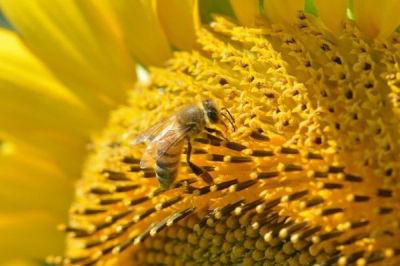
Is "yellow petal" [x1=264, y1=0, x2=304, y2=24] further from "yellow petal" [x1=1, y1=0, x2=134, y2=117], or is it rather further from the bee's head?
"yellow petal" [x1=1, y1=0, x2=134, y2=117]

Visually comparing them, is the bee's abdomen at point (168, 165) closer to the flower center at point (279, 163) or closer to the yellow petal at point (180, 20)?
the flower center at point (279, 163)

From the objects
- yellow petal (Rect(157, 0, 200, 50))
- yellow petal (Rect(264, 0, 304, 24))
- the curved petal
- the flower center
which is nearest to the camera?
the flower center

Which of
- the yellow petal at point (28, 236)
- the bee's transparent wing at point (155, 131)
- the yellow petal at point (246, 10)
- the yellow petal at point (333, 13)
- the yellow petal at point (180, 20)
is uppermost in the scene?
the yellow petal at point (180, 20)

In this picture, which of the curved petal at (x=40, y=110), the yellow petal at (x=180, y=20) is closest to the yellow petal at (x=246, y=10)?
the yellow petal at (x=180, y=20)

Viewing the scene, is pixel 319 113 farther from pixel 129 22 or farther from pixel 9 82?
pixel 9 82

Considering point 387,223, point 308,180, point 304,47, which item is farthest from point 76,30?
point 387,223

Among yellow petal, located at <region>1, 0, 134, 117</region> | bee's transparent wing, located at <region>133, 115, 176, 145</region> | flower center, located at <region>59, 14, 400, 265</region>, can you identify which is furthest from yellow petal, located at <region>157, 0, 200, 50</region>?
bee's transparent wing, located at <region>133, 115, 176, 145</region>
